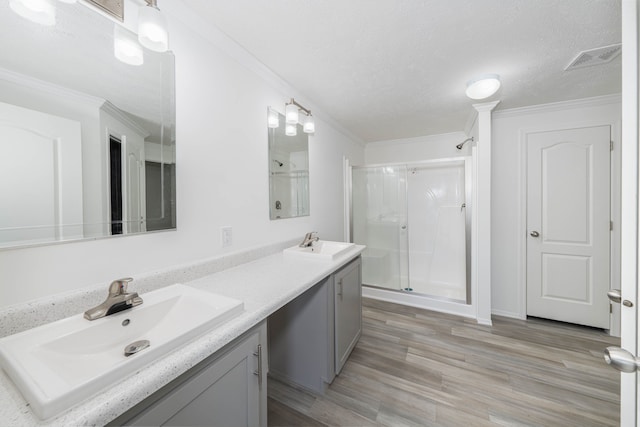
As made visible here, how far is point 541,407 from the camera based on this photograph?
1.43 m

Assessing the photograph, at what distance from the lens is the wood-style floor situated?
137 cm

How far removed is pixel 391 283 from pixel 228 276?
7.79ft

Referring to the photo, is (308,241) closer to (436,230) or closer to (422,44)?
(422,44)

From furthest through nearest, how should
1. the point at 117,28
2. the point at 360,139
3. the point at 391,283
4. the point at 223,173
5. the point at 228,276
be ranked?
the point at 360,139 → the point at 391,283 → the point at 223,173 → the point at 228,276 → the point at 117,28

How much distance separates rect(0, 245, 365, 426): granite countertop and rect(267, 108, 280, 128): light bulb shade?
1.07 meters

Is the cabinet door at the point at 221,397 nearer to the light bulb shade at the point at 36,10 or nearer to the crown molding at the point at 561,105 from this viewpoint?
the light bulb shade at the point at 36,10

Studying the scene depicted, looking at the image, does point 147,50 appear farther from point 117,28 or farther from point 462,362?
point 462,362

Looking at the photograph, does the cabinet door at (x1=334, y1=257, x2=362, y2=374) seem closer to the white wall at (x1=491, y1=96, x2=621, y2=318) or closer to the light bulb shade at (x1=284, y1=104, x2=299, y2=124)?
the light bulb shade at (x1=284, y1=104, x2=299, y2=124)

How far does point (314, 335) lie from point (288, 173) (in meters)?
1.27

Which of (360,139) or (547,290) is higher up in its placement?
(360,139)

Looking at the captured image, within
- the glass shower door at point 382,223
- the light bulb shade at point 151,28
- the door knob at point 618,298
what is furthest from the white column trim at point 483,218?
the light bulb shade at point 151,28

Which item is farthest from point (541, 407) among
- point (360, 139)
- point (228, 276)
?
point (360, 139)

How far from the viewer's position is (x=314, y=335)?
1.54 meters

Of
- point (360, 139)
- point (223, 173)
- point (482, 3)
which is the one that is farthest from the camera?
point (360, 139)
